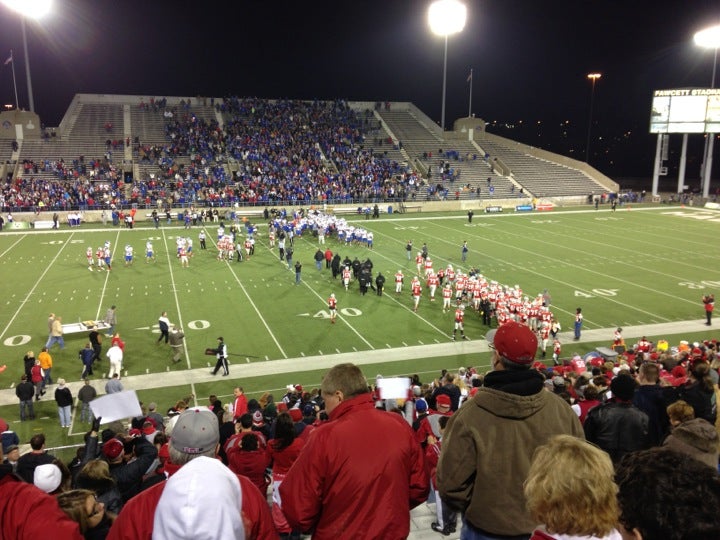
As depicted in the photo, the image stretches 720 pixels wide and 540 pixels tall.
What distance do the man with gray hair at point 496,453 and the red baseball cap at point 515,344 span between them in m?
0.08

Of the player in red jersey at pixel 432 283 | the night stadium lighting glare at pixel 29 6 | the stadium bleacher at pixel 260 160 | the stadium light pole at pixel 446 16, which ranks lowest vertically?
the player in red jersey at pixel 432 283

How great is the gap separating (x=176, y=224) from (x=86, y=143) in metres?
17.1

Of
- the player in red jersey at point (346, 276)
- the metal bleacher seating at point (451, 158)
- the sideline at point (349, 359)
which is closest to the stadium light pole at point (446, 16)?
the metal bleacher seating at point (451, 158)

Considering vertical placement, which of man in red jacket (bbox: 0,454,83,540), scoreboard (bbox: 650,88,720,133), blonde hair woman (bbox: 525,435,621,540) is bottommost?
man in red jacket (bbox: 0,454,83,540)

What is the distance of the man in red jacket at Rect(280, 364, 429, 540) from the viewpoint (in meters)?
2.71

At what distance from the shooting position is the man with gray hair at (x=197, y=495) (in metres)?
2.33

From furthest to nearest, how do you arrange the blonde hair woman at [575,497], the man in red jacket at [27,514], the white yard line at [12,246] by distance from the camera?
the white yard line at [12,246] < the man in red jacket at [27,514] < the blonde hair woman at [575,497]

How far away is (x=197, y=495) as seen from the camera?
2.25 m

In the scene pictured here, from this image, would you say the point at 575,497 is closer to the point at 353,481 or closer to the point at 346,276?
the point at 353,481

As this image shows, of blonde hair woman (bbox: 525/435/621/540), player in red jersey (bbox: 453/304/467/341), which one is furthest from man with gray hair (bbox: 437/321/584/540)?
player in red jersey (bbox: 453/304/467/341)

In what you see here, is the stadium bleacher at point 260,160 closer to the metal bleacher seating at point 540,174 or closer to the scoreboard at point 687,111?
the metal bleacher seating at point 540,174

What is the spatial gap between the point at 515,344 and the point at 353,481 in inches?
42.8

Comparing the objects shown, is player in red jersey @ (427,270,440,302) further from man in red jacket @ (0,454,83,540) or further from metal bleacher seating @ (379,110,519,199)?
metal bleacher seating @ (379,110,519,199)

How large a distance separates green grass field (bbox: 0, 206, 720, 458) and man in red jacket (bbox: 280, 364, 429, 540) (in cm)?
1023
